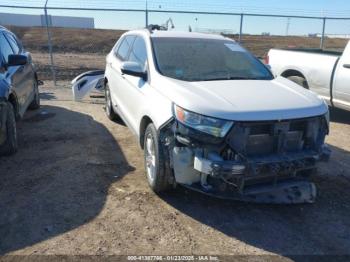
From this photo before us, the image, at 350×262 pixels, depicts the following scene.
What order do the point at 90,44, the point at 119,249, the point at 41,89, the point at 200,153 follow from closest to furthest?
the point at 119,249
the point at 200,153
the point at 41,89
the point at 90,44

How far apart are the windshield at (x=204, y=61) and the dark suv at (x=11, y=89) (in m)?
2.17

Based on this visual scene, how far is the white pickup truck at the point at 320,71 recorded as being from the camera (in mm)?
7871

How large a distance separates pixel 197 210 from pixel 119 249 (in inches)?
41.3

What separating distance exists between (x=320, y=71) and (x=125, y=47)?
407cm

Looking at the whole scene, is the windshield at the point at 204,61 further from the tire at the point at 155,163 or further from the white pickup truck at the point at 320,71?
the white pickup truck at the point at 320,71

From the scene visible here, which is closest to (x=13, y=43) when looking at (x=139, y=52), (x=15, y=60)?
(x=15, y=60)

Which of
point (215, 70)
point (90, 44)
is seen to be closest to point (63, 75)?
point (215, 70)

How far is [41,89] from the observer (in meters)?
12.0

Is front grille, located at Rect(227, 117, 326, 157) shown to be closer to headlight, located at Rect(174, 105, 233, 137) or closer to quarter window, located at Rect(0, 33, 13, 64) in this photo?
headlight, located at Rect(174, 105, 233, 137)

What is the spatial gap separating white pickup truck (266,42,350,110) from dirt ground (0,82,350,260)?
2252mm

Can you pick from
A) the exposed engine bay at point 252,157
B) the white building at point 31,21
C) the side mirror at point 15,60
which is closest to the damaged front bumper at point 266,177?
the exposed engine bay at point 252,157

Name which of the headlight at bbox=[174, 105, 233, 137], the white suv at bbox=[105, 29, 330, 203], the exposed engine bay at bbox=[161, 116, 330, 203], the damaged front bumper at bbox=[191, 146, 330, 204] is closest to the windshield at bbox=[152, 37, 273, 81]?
the white suv at bbox=[105, 29, 330, 203]

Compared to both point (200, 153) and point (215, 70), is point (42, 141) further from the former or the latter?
point (200, 153)

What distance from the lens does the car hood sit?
13.0ft
